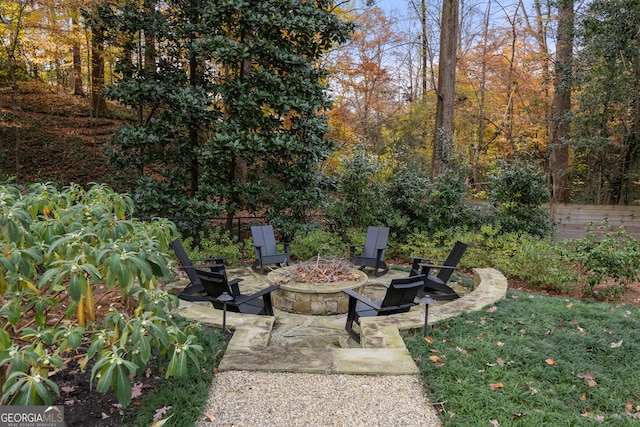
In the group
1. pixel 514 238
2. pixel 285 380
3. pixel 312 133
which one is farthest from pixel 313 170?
pixel 285 380

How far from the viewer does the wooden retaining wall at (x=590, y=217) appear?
9461 millimetres

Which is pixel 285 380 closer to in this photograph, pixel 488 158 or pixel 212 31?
pixel 212 31

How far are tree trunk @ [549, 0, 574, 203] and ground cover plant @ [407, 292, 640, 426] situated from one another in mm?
7732

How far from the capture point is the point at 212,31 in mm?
7379

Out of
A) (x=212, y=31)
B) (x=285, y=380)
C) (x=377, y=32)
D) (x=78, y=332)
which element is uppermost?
(x=377, y=32)

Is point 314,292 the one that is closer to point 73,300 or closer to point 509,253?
→ point 73,300

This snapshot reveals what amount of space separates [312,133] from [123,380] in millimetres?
6341

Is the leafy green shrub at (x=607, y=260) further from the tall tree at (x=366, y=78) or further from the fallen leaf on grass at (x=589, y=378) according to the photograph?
the tall tree at (x=366, y=78)

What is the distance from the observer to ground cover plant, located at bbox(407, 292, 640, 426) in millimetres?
2566

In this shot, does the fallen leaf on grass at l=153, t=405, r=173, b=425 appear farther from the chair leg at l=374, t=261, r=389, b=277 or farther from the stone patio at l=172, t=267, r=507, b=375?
the chair leg at l=374, t=261, r=389, b=277

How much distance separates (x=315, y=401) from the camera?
2736 millimetres

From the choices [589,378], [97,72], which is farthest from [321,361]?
[97,72]

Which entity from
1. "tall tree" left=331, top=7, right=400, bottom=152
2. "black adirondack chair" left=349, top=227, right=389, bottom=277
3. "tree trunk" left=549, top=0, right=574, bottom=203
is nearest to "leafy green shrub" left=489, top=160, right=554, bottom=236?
"black adirondack chair" left=349, top=227, right=389, bottom=277

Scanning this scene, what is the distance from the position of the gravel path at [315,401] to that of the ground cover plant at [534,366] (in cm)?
21
